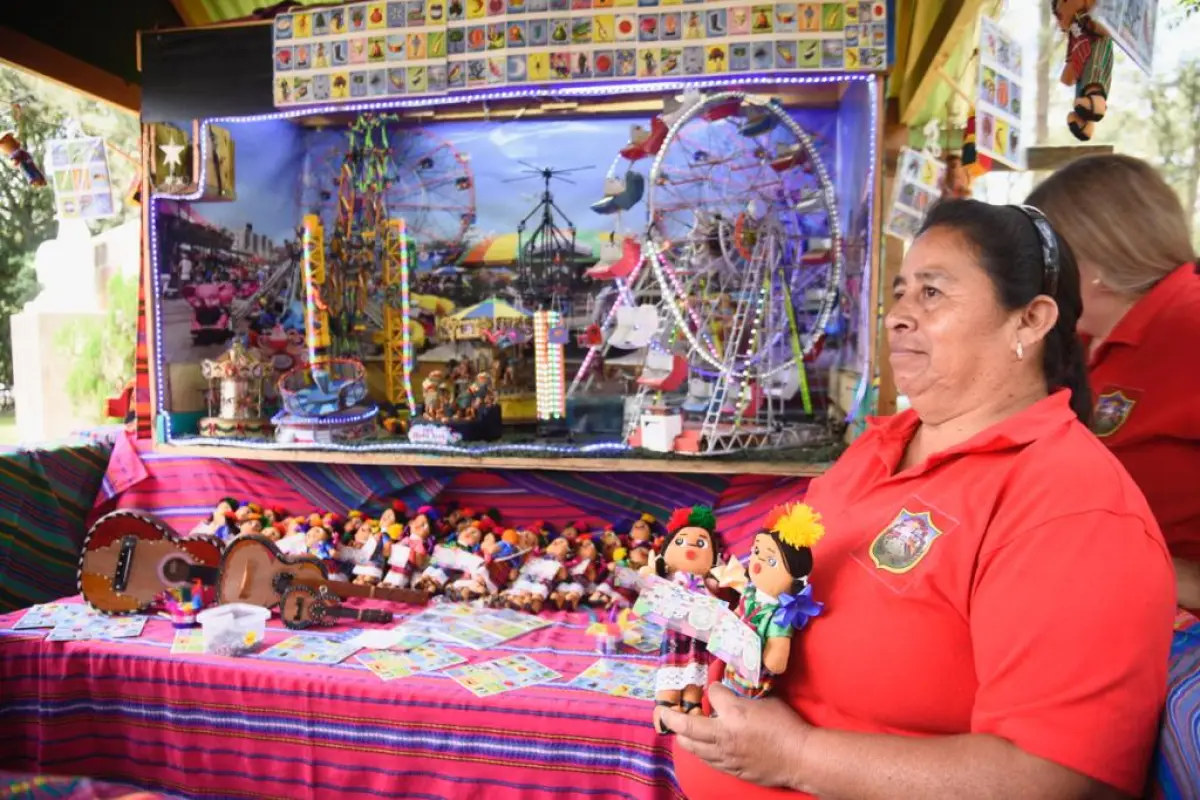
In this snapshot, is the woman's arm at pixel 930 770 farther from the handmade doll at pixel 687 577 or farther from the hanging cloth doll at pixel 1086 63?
the hanging cloth doll at pixel 1086 63

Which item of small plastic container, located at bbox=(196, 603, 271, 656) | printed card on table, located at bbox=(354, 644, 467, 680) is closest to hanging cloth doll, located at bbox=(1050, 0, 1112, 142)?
printed card on table, located at bbox=(354, 644, 467, 680)

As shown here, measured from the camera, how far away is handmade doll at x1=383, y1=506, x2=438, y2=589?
3.08 m

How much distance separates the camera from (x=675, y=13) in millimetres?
2799

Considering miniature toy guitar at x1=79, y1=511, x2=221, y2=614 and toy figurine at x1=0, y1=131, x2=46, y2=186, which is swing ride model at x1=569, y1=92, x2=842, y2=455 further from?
toy figurine at x1=0, y1=131, x2=46, y2=186

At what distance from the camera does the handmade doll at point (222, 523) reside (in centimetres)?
340

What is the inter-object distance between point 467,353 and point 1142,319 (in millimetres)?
2868

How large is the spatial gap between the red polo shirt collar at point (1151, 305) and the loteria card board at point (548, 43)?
1330 millimetres

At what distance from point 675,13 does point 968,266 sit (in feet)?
6.30

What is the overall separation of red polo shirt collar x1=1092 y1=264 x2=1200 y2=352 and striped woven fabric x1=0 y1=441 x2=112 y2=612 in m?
3.98

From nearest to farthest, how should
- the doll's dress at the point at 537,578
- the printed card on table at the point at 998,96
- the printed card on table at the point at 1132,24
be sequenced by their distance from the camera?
1. the printed card on table at the point at 1132,24
2. the printed card on table at the point at 998,96
3. the doll's dress at the point at 537,578

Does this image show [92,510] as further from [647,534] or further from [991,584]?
[991,584]

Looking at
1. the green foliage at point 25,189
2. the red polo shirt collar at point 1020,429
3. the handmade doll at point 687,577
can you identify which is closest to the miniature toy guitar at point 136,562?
the green foliage at point 25,189

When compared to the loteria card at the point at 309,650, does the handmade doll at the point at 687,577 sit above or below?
above

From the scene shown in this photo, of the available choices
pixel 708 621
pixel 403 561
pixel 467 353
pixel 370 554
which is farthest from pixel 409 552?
pixel 708 621
